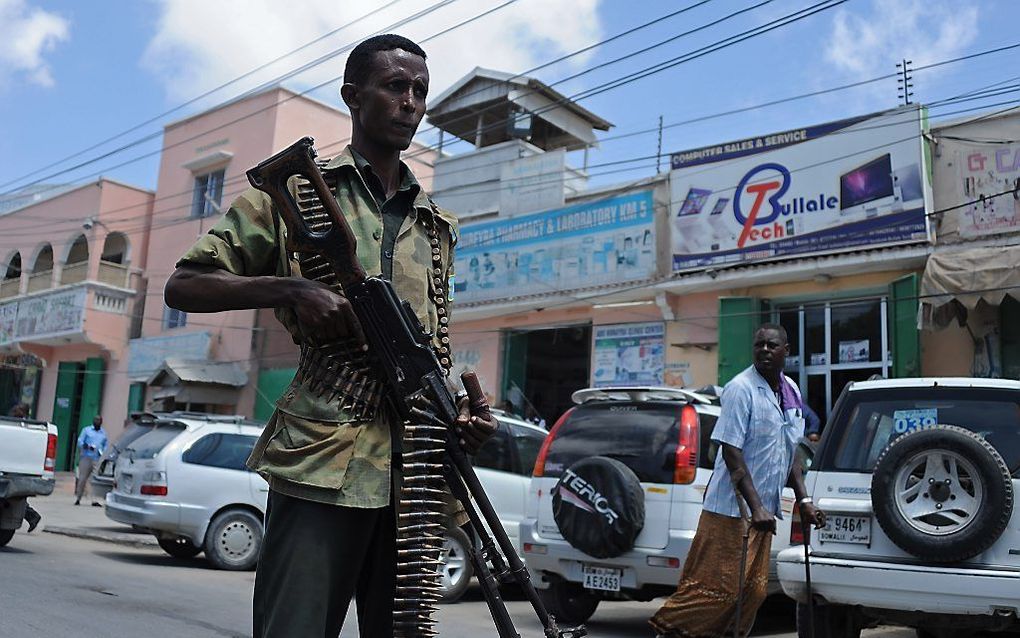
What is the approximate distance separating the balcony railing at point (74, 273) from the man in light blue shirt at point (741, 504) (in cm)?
2548

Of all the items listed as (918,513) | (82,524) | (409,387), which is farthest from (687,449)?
(82,524)

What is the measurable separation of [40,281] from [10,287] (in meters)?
2.53

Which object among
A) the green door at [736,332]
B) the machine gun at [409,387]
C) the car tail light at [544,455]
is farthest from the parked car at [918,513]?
the green door at [736,332]

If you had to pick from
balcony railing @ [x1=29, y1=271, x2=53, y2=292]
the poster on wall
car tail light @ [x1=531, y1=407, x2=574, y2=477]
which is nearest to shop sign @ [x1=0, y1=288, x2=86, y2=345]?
balcony railing @ [x1=29, y1=271, x2=53, y2=292]

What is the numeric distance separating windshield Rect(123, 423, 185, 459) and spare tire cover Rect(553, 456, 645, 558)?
17.9 ft

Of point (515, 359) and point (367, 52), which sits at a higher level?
point (515, 359)

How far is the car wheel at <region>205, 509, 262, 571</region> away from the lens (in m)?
10.2

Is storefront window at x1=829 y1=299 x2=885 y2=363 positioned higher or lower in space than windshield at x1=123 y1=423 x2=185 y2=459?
higher

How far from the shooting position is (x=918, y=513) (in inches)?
200

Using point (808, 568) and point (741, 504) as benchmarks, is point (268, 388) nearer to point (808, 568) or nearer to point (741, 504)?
point (741, 504)

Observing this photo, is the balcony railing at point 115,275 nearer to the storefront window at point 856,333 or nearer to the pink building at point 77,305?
the pink building at point 77,305

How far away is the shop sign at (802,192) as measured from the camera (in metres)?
13.2

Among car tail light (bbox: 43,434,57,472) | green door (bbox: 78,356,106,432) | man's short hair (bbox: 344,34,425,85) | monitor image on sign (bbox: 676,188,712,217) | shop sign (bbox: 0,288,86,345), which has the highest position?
monitor image on sign (bbox: 676,188,712,217)

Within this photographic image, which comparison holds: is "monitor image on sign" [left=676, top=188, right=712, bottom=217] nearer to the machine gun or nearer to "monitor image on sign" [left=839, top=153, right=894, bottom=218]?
"monitor image on sign" [left=839, top=153, right=894, bottom=218]
